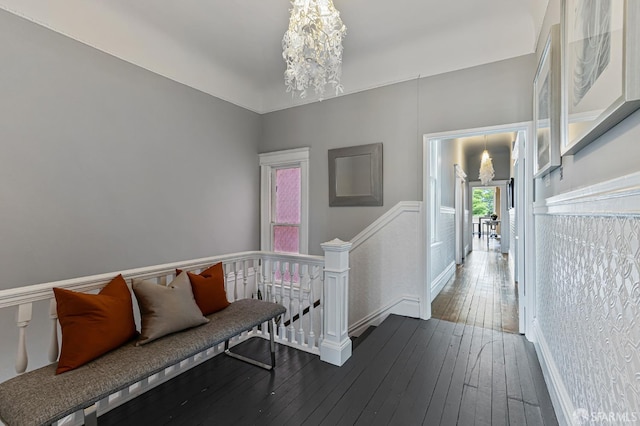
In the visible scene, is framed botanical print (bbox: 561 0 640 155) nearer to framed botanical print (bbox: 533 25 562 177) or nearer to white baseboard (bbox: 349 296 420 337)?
framed botanical print (bbox: 533 25 562 177)

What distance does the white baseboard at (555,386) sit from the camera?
1.40 metres

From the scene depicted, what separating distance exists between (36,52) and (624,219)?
12.1 ft

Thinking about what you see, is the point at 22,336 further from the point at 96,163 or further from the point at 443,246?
the point at 443,246

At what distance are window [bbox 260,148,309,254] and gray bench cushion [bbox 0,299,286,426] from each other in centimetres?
237

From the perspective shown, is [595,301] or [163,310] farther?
[163,310]

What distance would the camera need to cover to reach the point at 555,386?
64.3 inches

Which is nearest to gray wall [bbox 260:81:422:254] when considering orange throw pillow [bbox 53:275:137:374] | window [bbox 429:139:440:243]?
window [bbox 429:139:440:243]

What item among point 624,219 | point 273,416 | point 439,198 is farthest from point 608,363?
point 439,198

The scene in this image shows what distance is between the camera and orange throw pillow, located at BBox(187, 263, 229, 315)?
211 centimetres

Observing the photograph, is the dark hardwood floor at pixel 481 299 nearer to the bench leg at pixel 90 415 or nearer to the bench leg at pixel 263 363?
the bench leg at pixel 263 363

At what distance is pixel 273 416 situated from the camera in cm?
170

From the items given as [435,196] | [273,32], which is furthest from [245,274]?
[435,196]

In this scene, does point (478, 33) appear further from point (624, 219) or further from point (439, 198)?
point (624, 219)

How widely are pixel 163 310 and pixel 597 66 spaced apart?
245cm
